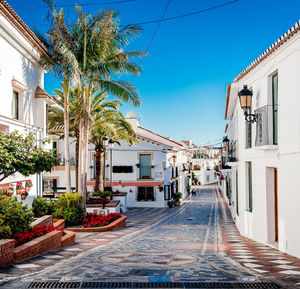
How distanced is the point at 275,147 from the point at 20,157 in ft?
23.0

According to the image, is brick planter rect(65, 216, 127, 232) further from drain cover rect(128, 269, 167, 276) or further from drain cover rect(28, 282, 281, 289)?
drain cover rect(28, 282, 281, 289)

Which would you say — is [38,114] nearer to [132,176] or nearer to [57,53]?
[57,53]

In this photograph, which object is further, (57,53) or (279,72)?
(57,53)

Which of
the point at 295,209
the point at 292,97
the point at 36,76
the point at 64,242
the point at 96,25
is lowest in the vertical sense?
the point at 64,242

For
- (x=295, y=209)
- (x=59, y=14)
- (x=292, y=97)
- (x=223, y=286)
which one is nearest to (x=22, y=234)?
(x=223, y=286)

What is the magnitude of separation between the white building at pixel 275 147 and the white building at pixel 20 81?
7.62 meters

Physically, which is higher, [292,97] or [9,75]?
[9,75]

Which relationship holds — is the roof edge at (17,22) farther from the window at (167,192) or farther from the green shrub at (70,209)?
the window at (167,192)

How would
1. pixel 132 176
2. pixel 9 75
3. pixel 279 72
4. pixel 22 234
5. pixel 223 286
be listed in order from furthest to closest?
1. pixel 132 176
2. pixel 9 75
3. pixel 279 72
4. pixel 22 234
5. pixel 223 286

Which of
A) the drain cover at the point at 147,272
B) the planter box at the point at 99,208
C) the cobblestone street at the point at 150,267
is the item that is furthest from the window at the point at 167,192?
the drain cover at the point at 147,272

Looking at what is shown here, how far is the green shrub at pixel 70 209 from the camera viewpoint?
16203 mm

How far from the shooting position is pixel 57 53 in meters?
16.2

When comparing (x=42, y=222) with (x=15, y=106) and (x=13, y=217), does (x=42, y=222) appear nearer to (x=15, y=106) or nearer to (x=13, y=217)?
(x=13, y=217)

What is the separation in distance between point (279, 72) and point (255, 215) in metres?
5.30
